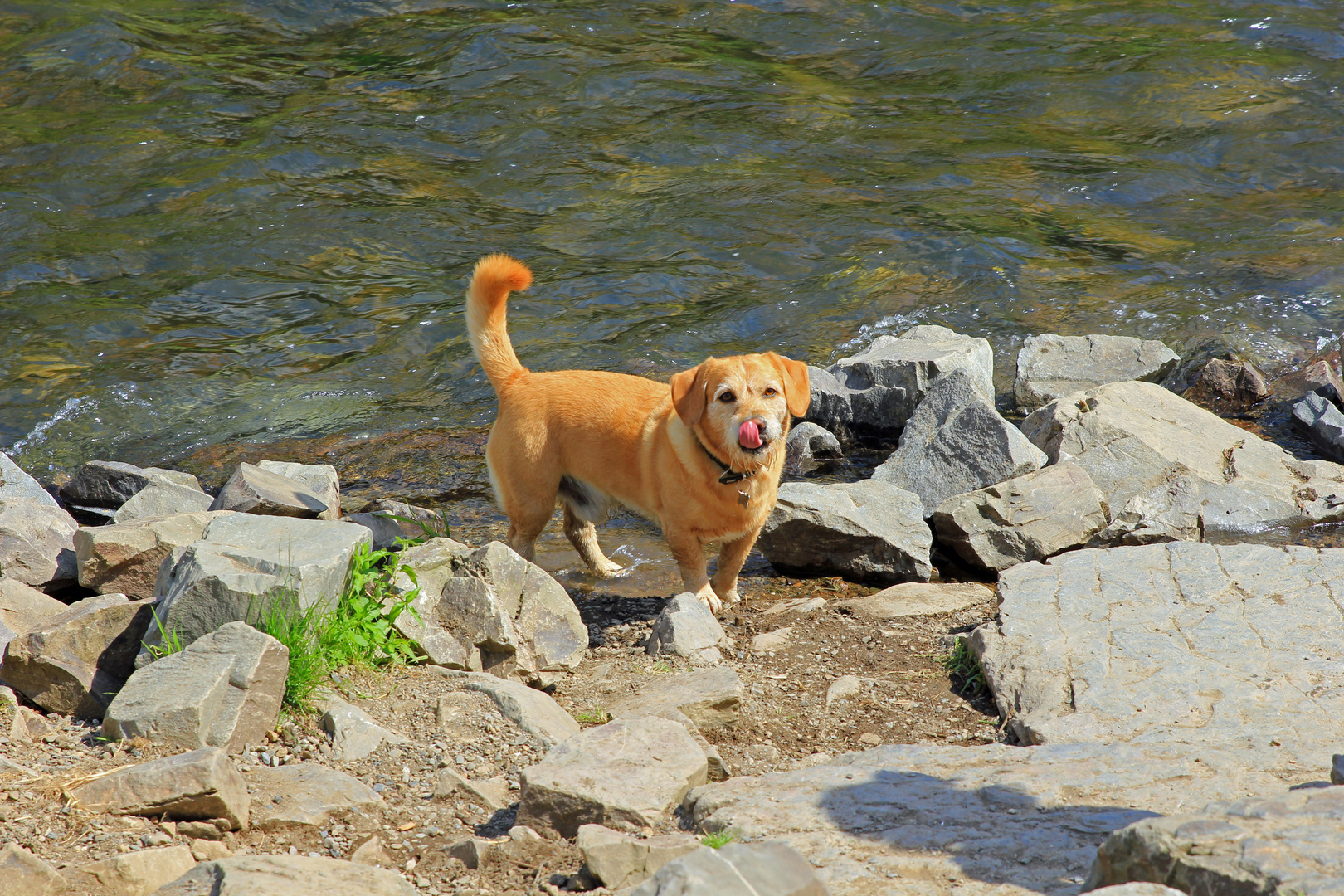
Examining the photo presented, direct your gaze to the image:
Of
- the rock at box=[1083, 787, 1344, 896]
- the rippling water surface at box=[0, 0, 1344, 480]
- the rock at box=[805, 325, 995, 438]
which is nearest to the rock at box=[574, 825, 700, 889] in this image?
the rock at box=[1083, 787, 1344, 896]

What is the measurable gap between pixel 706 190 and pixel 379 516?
577 centimetres

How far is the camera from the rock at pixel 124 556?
4289mm

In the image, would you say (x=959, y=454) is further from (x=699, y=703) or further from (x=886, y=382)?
(x=699, y=703)

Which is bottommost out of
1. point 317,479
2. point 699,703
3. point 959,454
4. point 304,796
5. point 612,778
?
point 317,479

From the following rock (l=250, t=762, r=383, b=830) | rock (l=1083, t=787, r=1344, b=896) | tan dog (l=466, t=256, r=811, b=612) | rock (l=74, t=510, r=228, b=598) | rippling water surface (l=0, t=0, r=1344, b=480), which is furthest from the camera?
rippling water surface (l=0, t=0, r=1344, b=480)

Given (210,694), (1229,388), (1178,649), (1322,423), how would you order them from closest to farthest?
(210,694), (1178,649), (1322,423), (1229,388)

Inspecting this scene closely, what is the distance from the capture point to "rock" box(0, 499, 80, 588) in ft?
15.3

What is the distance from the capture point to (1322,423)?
6598 millimetres

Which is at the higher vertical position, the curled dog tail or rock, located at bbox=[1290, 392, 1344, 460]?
the curled dog tail

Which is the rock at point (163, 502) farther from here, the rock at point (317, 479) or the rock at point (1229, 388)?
the rock at point (1229, 388)

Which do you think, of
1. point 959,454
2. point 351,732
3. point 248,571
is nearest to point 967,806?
point 351,732

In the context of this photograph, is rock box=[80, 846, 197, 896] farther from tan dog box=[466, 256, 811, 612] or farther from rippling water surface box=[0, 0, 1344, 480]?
rippling water surface box=[0, 0, 1344, 480]

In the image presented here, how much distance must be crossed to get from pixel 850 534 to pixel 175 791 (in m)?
3.36

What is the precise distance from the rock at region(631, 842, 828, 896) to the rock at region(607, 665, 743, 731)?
4.48 feet
